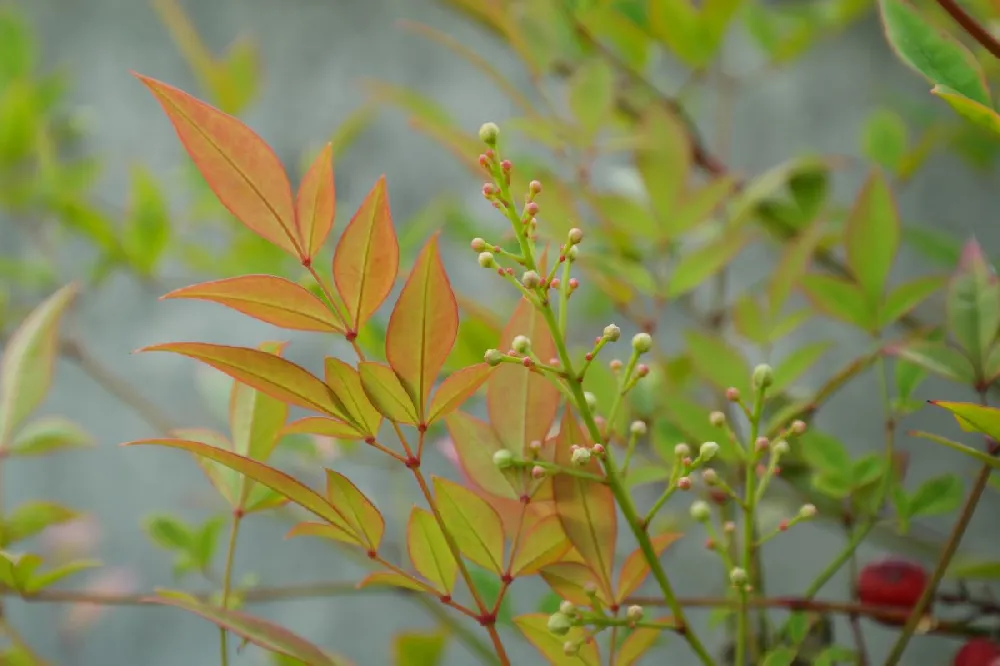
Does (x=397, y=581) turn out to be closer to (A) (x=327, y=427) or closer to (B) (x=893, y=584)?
(A) (x=327, y=427)

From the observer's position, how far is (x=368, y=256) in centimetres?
22

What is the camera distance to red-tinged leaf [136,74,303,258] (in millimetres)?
206

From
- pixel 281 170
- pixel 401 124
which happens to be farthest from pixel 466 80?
pixel 281 170

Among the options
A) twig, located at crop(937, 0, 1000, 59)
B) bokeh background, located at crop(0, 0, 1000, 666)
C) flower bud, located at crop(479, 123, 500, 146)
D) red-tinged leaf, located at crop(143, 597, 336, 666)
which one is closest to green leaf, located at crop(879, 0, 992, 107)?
twig, located at crop(937, 0, 1000, 59)

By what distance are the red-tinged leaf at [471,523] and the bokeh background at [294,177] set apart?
17.3 inches

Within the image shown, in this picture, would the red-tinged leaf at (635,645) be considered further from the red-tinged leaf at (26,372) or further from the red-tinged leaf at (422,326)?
the red-tinged leaf at (26,372)

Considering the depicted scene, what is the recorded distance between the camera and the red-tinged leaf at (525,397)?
25 cm

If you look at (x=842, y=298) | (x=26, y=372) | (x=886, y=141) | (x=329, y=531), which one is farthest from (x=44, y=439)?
(x=886, y=141)

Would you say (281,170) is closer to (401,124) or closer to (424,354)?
(424,354)

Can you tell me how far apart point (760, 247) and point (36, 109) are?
547 mm

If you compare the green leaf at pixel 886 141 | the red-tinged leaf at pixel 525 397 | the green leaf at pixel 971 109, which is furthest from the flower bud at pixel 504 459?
the green leaf at pixel 886 141

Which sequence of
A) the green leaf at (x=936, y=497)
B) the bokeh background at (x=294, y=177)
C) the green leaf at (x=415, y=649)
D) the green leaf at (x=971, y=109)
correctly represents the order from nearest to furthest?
1. the green leaf at (x=971, y=109)
2. the green leaf at (x=936, y=497)
3. the green leaf at (x=415, y=649)
4. the bokeh background at (x=294, y=177)

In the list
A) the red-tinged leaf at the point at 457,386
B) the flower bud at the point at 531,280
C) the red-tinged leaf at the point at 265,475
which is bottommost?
the red-tinged leaf at the point at 265,475

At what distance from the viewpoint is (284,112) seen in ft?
2.77
